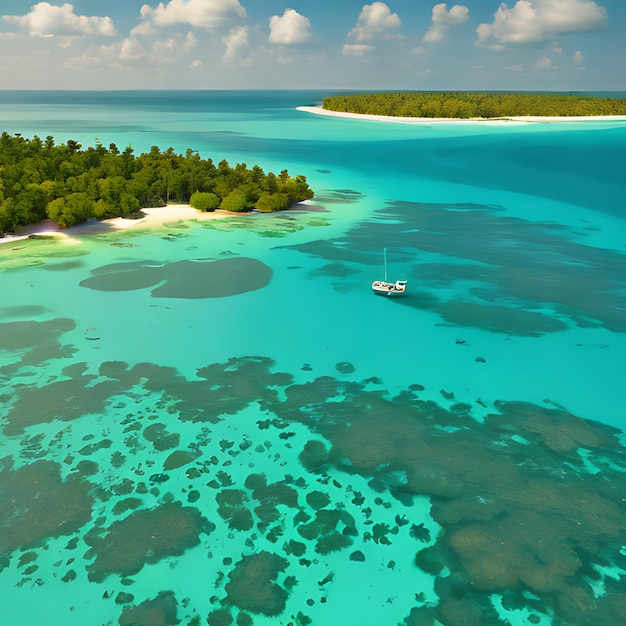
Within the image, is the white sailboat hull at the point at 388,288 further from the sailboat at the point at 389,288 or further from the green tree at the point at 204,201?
the green tree at the point at 204,201

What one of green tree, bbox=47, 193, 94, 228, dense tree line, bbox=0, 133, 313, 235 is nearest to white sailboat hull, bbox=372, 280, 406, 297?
dense tree line, bbox=0, 133, 313, 235

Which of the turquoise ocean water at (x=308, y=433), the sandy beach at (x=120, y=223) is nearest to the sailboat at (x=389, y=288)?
the turquoise ocean water at (x=308, y=433)

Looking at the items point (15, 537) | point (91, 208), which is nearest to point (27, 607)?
point (15, 537)

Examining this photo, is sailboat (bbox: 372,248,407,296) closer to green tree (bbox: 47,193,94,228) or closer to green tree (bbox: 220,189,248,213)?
green tree (bbox: 220,189,248,213)

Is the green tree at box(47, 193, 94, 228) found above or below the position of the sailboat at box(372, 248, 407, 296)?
above

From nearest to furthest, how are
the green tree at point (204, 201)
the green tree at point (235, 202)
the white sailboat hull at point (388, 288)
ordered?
the white sailboat hull at point (388, 288)
the green tree at point (204, 201)
the green tree at point (235, 202)

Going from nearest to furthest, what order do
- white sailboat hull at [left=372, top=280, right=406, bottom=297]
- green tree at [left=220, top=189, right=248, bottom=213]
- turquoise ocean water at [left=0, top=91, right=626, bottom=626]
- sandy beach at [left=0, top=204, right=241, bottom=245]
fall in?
1. turquoise ocean water at [left=0, top=91, right=626, bottom=626]
2. white sailboat hull at [left=372, top=280, right=406, bottom=297]
3. sandy beach at [left=0, top=204, right=241, bottom=245]
4. green tree at [left=220, top=189, right=248, bottom=213]
